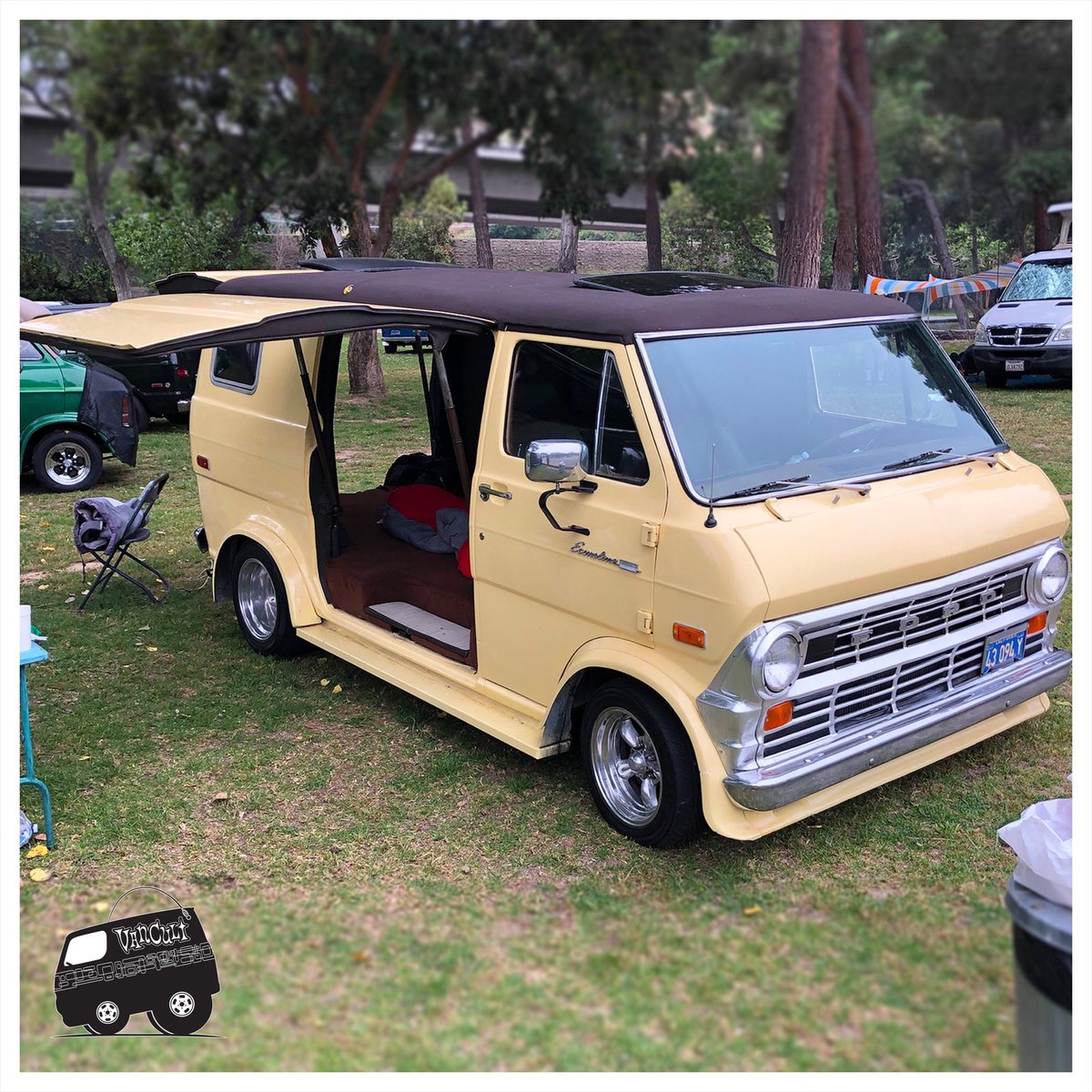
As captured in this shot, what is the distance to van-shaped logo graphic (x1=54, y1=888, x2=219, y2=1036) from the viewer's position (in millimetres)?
3320

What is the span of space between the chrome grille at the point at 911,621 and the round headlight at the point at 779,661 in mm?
61

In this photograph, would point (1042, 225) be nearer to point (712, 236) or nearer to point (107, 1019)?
point (712, 236)

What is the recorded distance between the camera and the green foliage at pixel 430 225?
287 cm

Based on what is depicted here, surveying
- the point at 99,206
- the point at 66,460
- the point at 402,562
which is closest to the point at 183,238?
the point at 99,206

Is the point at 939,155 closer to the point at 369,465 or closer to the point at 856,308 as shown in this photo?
the point at 856,308

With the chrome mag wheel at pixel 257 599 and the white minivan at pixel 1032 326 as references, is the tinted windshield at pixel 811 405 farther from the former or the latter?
the chrome mag wheel at pixel 257 599

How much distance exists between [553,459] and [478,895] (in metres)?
1.63

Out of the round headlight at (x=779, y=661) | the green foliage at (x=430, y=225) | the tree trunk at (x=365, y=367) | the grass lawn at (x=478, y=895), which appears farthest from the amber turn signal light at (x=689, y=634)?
the tree trunk at (x=365, y=367)

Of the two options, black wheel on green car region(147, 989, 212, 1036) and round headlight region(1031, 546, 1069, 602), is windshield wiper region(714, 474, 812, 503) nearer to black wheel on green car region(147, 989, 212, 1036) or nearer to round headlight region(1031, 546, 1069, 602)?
round headlight region(1031, 546, 1069, 602)

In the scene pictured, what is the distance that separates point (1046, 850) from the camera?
3225 mm

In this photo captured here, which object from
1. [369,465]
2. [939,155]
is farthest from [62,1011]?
[369,465]

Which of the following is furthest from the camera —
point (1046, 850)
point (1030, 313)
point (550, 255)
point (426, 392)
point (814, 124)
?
point (426, 392)
